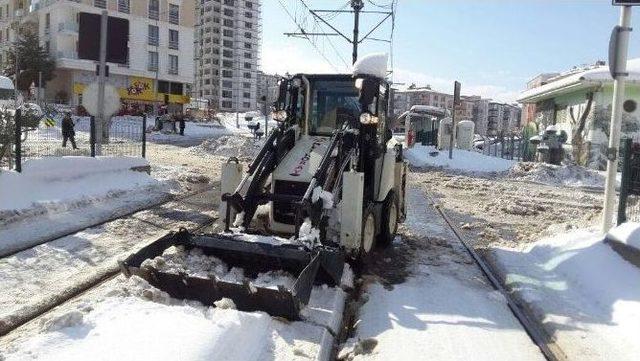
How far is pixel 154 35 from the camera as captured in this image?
184 ft

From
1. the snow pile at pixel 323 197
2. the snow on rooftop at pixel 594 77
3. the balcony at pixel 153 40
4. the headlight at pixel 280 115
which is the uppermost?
the balcony at pixel 153 40

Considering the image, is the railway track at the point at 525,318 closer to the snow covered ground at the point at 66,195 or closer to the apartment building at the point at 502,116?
the snow covered ground at the point at 66,195

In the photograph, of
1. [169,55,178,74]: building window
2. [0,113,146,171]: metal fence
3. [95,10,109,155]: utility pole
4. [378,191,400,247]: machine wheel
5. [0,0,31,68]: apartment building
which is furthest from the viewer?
[0,0,31,68]: apartment building

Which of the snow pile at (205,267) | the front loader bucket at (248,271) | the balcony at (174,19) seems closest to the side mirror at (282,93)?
the front loader bucket at (248,271)

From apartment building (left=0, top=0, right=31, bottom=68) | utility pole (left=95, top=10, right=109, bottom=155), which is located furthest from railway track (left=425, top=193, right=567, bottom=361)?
apartment building (left=0, top=0, right=31, bottom=68)

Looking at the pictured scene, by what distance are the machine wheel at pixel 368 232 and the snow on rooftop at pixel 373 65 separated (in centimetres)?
179

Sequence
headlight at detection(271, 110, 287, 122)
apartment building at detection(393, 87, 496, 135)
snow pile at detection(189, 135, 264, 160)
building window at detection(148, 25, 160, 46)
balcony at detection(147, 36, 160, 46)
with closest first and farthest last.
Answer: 1. headlight at detection(271, 110, 287, 122)
2. snow pile at detection(189, 135, 264, 160)
3. balcony at detection(147, 36, 160, 46)
4. building window at detection(148, 25, 160, 46)
5. apartment building at detection(393, 87, 496, 135)

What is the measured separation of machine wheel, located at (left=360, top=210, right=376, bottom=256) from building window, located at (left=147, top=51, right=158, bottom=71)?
2055 inches

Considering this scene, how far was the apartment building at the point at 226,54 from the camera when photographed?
104m

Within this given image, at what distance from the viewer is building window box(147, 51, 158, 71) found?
55125 millimetres

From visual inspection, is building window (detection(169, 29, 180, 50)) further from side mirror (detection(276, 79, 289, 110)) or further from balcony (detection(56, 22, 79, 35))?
side mirror (detection(276, 79, 289, 110))

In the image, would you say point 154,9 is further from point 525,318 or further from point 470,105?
point 470,105

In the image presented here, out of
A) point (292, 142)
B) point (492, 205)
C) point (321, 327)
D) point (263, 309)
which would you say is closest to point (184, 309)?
point (263, 309)

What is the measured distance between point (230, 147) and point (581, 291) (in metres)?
A: 22.7
